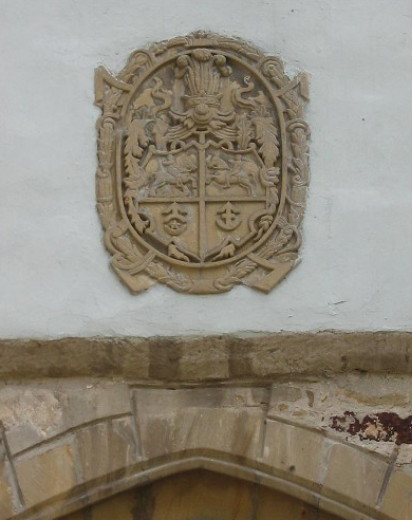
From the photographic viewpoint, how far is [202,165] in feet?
18.1

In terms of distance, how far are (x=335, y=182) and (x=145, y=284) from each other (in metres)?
0.75

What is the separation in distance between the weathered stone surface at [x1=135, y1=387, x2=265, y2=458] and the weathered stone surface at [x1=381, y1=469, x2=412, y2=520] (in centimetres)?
46

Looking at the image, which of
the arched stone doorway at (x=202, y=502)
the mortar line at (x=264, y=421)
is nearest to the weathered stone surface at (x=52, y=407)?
the arched stone doorway at (x=202, y=502)

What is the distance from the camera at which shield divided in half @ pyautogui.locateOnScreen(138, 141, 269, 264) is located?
5.45 metres

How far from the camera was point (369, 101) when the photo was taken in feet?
18.2

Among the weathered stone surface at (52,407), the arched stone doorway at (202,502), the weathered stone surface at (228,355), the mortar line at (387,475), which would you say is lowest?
the arched stone doorway at (202,502)

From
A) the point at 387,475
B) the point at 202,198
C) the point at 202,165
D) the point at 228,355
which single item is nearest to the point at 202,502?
the point at 228,355

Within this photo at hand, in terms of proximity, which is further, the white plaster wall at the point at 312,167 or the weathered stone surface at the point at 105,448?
the white plaster wall at the point at 312,167

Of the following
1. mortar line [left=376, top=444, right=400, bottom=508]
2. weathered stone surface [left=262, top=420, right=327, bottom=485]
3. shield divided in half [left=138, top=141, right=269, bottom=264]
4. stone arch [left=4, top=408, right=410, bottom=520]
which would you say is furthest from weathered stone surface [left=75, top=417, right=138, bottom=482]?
mortar line [left=376, top=444, right=400, bottom=508]

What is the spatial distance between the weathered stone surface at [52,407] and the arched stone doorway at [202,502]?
0.99ft

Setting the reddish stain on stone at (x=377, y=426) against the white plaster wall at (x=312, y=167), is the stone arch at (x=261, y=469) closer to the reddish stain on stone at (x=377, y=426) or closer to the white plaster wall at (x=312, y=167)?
the reddish stain on stone at (x=377, y=426)

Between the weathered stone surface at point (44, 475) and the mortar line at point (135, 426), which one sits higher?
the mortar line at point (135, 426)

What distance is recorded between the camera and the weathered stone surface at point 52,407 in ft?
17.3

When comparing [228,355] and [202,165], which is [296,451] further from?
[202,165]
